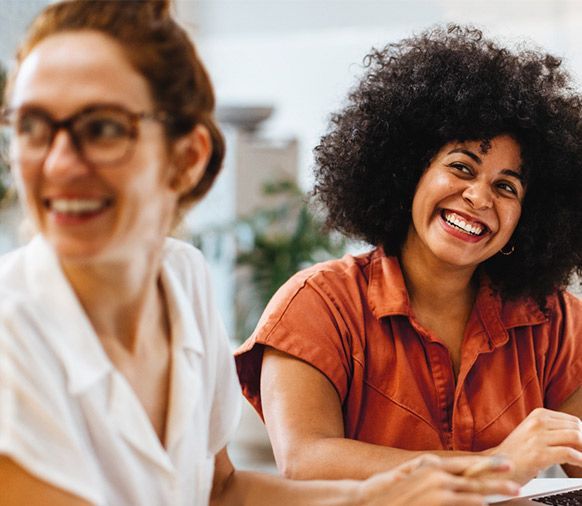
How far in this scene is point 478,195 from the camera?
68.4 inches

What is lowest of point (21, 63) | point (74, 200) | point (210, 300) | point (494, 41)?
point (210, 300)

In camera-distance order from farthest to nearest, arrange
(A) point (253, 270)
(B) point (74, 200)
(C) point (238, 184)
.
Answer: (C) point (238, 184)
(A) point (253, 270)
(B) point (74, 200)

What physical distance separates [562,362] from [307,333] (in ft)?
1.88

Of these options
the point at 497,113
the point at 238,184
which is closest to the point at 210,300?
the point at 497,113

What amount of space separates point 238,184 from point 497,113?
9.67 ft

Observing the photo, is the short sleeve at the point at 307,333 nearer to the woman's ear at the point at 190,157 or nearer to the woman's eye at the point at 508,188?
the woman's eye at the point at 508,188

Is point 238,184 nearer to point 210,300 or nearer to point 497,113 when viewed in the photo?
point 497,113

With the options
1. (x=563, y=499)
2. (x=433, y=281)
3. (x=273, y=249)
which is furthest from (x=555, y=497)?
(x=273, y=249)

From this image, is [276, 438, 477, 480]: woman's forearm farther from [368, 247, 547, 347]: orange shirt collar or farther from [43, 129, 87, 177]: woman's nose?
[43, 129, 87, 177]: woman's nose

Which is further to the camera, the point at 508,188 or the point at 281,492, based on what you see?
the point at 508,188

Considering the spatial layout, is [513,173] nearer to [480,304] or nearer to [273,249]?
[480,304]

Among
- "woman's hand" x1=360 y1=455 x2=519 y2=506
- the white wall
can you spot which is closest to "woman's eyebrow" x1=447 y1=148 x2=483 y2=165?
"woman's hand" x1=360 y1=455 x2=519 y2=506

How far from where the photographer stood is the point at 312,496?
119 centimetres

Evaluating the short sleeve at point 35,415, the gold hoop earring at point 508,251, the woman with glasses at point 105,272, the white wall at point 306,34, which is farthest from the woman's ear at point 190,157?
the white wall at point 306,34
